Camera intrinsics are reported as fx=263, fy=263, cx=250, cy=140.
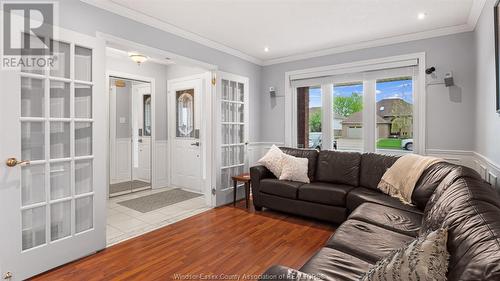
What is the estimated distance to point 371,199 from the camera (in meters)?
2.94

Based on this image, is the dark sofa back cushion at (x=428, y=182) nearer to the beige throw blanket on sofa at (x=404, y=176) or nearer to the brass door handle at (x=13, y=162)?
the beige throw blanket on sofa at (x=404, y=176)

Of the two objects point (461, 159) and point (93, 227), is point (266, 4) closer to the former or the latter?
point (93, 227)

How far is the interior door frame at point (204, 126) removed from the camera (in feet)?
13.6

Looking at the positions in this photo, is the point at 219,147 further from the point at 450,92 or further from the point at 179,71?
the point at 450,92

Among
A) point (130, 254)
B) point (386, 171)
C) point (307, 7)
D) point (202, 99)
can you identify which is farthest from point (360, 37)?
point (130, 254)

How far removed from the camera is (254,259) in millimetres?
2527

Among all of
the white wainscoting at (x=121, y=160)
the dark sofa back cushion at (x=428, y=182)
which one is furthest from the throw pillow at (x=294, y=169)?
the white wainscoting at (x=121, y=160)

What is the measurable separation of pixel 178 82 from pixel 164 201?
7.90 ft

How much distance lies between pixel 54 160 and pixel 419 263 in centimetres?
274

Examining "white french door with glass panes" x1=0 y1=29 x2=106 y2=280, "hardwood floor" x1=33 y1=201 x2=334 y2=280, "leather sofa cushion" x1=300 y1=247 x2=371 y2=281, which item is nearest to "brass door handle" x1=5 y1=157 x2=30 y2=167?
"white french door with glass panes" x1=0 y1=29 x2=106 y2=280

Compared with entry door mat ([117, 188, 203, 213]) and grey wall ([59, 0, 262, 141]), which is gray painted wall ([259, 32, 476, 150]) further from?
entry door mat ([117, 188, 203, 213])

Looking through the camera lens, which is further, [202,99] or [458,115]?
[202,99]

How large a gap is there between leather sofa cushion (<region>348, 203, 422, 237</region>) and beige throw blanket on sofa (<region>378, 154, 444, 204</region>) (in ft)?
1.30

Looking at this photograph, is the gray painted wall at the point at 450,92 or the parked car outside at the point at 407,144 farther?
the parked car outside at the point at 407,144
